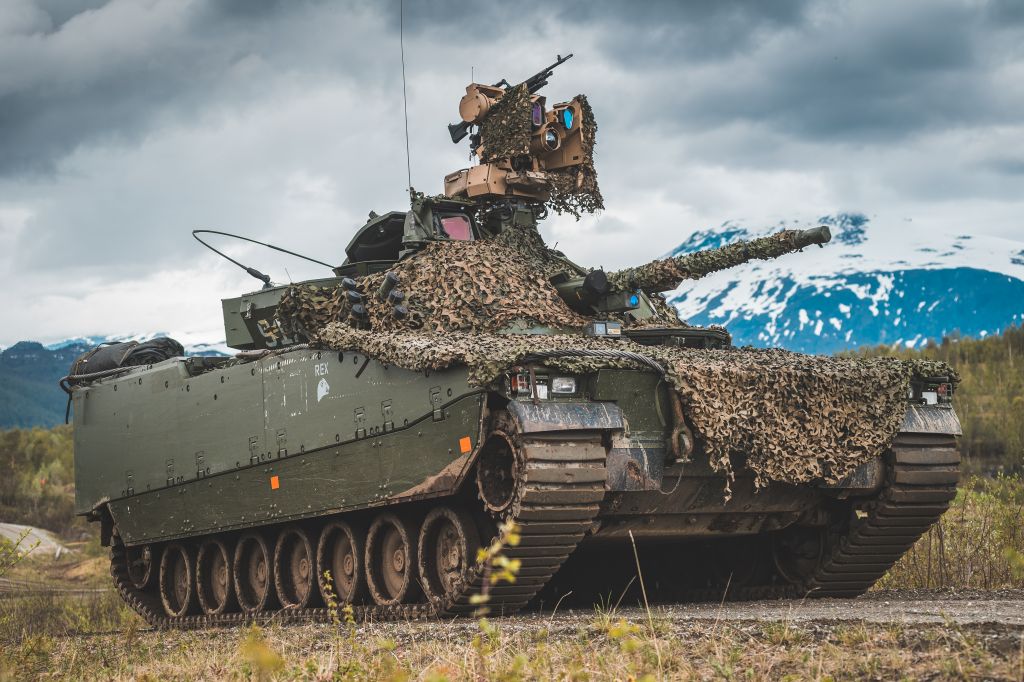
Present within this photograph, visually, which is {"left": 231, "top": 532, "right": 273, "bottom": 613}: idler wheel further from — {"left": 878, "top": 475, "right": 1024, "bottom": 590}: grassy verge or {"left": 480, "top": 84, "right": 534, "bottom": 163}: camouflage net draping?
{"left": 878, "top": 475, "right": 1024, "bottom": 590}: grassy verge

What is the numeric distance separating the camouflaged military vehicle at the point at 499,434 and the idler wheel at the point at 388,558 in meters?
0.03

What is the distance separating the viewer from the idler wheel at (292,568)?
13594mm

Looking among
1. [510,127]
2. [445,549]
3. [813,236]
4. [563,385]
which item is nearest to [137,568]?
[445,549]

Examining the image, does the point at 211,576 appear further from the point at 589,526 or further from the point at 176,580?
the point at 589,526

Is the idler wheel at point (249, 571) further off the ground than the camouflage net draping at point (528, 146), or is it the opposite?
the camouflage net draping at point (528, 146)

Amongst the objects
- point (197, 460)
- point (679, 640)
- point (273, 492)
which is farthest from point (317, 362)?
point (679, 640)

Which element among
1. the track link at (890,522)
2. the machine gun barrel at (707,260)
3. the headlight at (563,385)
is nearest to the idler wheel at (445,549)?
the headlight at (563,385)

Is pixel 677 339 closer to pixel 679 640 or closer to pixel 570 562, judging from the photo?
pixel 570 562

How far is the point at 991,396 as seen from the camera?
110 ft

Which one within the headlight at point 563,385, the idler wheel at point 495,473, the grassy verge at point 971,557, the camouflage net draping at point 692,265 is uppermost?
the camouflage net draping at point 692,265

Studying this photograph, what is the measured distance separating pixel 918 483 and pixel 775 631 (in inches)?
195

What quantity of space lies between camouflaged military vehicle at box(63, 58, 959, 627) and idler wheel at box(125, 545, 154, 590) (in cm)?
11

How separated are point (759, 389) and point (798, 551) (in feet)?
9.19

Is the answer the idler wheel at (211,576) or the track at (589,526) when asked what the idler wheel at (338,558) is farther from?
the idler wheel at (211,576)
